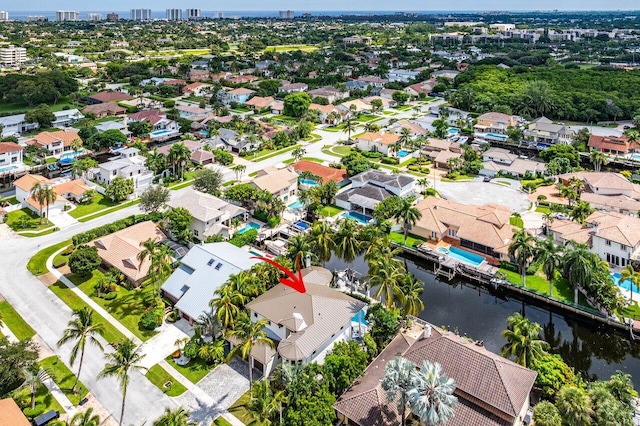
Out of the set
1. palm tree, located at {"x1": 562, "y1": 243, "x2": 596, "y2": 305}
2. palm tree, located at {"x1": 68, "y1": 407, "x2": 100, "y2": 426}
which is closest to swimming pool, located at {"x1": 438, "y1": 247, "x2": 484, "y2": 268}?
palm tree, located at {"x1": 562, "y1": 243, "x2": 596, "y2": 305}

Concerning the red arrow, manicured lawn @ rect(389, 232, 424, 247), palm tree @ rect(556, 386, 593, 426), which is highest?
the red arrow

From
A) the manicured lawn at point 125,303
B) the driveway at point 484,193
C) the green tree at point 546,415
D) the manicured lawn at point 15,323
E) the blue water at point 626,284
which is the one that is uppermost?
the driveway at point 484,193

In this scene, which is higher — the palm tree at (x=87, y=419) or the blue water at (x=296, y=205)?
the blue water at (x=296, y=205)

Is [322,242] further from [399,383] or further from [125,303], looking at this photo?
[399,383]

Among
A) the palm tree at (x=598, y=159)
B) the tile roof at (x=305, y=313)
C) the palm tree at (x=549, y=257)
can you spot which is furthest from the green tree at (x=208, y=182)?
the palm tree at (x=598, y=159)

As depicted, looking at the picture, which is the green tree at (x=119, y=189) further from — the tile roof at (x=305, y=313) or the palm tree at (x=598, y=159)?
the palm tree at (x=598, y=159)

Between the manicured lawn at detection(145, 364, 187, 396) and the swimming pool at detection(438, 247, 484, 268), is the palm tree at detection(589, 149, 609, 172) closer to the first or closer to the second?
the swimming pool at detection(438, 247, 484, 268)

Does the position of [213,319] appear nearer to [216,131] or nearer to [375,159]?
[375,159]
